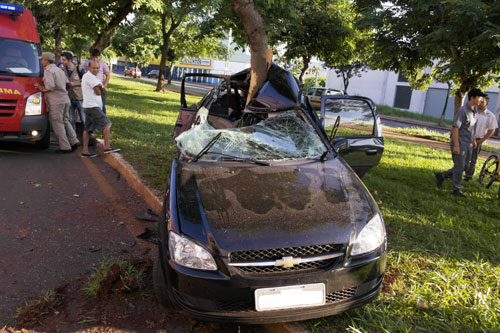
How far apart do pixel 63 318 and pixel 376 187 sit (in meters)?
4.92

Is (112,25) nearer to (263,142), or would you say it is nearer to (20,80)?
(20,80)

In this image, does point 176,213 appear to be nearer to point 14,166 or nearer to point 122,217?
point 122,217

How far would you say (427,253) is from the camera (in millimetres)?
3824

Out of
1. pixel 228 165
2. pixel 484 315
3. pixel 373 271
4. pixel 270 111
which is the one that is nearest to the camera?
pixel 373 271

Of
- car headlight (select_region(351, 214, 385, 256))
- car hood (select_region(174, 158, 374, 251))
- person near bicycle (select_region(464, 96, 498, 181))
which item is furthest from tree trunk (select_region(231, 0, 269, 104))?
person near bicycle (select_region(464, 96, 498, 181))

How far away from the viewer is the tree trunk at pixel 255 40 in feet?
18.7

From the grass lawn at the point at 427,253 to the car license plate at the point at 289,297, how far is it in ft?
1.18

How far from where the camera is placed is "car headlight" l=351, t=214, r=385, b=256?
8.17 feet

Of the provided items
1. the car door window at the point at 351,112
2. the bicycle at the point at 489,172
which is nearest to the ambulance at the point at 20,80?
the car door window at the point at 351,112

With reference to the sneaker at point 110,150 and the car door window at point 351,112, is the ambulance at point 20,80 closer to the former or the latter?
the sneaker at point 110,150

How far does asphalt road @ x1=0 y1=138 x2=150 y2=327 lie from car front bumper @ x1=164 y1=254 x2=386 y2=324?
1.33 m

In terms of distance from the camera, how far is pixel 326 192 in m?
2.86

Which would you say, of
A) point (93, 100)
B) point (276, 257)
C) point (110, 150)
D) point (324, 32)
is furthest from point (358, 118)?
point (324, 32)

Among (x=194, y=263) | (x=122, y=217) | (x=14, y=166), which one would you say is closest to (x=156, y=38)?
(x=14, y=166)
